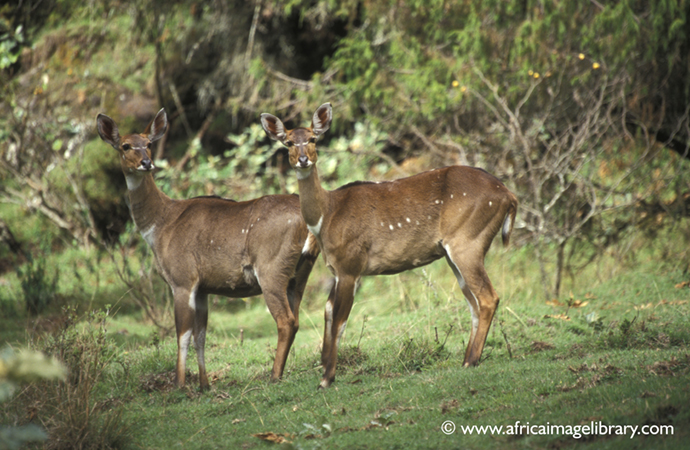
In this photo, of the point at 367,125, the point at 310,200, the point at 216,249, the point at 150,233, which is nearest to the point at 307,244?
the point at 310,200

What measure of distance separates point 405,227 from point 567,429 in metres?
2.61

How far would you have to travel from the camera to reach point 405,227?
20.9 feet

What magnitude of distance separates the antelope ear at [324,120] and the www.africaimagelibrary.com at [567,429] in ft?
10.5

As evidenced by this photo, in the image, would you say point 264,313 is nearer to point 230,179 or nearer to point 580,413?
point 230,179

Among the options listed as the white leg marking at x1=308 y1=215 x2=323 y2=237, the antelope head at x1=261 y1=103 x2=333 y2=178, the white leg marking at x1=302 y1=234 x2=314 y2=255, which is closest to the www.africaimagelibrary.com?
A: the white leg marking at x1=308 y1=215 x2=323 y2=237

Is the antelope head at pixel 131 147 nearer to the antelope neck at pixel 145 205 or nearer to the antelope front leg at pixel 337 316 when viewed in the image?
the antelope neck at pixel 145 205

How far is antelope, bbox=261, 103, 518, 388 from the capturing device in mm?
6203

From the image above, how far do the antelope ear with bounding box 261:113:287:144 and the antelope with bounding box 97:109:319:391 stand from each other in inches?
24.0

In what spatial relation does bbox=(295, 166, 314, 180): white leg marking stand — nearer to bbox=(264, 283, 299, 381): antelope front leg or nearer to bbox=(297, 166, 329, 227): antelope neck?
bbox=(297, 166, 329, 227): antelope neck

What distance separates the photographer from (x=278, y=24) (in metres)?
14.8

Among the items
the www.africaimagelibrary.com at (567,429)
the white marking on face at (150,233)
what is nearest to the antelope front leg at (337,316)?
the www.africaimagelibrary.com at (567,429)

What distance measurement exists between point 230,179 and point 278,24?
357cm

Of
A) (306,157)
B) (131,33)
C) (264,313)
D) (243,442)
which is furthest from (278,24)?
(243,442)

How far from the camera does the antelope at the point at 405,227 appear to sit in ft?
20.4
